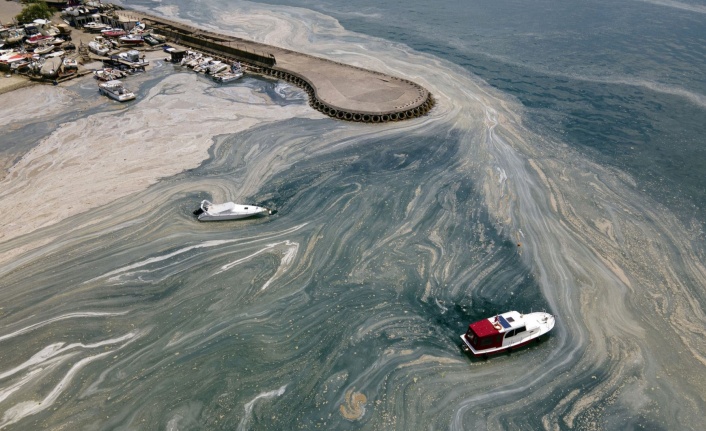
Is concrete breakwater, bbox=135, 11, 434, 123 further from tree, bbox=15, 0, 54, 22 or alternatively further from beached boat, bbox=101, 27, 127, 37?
tree, bbox=15, 0, 54, 22

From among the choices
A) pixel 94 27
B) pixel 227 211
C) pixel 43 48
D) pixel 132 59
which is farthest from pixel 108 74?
pixel 227 211

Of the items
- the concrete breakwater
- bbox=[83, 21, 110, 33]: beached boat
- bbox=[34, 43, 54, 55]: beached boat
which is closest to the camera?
the concrete breakwater

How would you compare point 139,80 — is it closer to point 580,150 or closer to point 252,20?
point 252,20

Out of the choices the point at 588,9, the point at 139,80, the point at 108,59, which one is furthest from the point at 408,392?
the point at 588,9

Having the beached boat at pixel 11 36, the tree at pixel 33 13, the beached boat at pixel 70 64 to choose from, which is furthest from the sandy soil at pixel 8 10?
the beached boat at pixel 70 64

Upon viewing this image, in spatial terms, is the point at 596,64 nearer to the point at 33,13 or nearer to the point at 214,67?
the point at 214,67

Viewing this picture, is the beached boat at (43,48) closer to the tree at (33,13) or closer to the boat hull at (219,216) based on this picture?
the tree at (33,13)

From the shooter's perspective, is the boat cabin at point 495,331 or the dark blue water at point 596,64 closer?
the boat cabin at point 495,331

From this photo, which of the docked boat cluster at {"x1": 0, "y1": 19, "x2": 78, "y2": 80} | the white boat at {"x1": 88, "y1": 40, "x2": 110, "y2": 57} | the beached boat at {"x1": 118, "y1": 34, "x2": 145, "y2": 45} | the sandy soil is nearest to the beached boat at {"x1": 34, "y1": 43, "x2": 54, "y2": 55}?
the docked boat cluster at {"x1": 0, "y1": 19, "x2": 78, "y2": 80}
